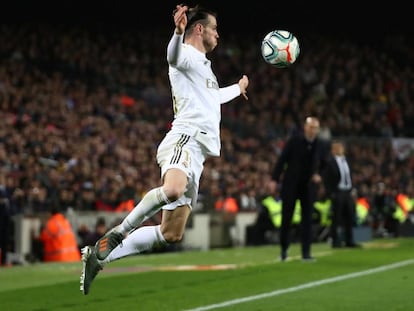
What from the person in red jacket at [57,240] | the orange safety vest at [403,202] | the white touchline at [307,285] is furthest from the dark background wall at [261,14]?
the white touchline at [307,285]

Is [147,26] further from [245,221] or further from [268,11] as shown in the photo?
[245,221]

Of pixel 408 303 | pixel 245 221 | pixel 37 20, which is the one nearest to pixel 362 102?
pixel 37 20

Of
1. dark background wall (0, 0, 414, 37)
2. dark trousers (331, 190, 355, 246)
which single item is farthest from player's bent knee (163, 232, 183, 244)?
dark background wall (0, 0, 414, 37)

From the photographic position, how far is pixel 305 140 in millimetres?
14180

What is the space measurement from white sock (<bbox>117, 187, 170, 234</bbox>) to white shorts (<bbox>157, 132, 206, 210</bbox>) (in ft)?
0.43

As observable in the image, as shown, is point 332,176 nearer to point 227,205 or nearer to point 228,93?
point 227,205

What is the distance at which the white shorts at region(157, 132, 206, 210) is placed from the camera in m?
7.68

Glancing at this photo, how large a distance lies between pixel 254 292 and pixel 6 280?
12.6ft

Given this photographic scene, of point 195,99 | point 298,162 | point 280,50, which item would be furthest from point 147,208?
point 298,162

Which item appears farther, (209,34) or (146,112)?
(146,112)

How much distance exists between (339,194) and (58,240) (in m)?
5.10

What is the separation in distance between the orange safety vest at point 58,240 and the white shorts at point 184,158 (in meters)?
8.58

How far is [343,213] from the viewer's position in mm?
17922

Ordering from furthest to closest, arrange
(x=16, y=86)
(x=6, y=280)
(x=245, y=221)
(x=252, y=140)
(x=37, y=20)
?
(x=37, y=20)
(x=252, y=140)
(x=16, y=86)
(x=245, y=221)
(x=6, y=280)
